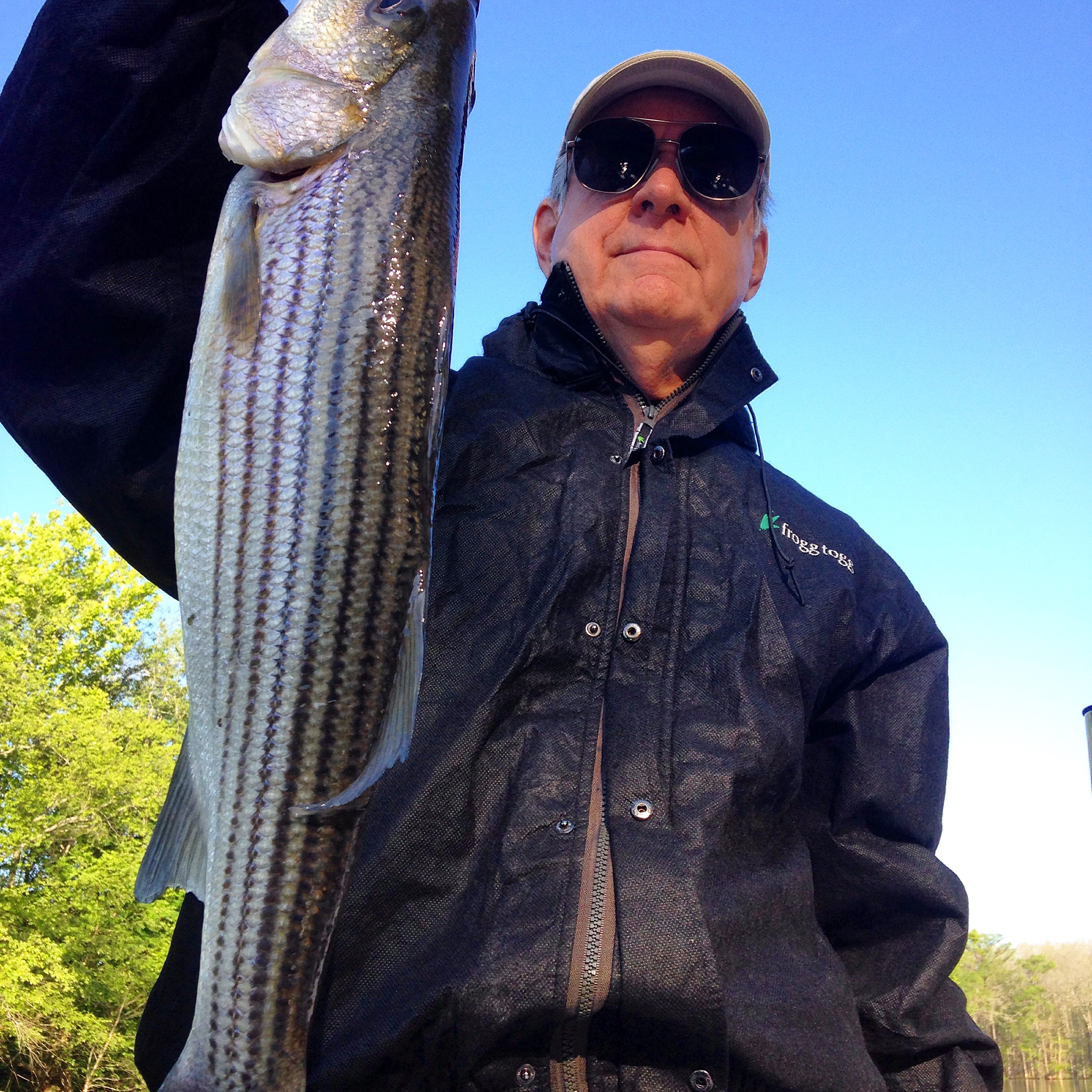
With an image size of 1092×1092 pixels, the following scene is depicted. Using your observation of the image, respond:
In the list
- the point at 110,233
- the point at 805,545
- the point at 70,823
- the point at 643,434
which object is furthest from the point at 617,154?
the point at 70,823

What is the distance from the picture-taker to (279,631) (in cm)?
213

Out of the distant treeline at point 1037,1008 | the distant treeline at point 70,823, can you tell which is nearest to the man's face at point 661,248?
the distant treeline at point 70,823

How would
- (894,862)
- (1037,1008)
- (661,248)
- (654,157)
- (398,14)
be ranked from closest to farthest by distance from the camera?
(398,14)
(894,862)
(661,248)
(654,157)
(1037,1008)

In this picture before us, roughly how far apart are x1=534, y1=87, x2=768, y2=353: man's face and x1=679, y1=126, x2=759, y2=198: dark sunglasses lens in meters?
0.04

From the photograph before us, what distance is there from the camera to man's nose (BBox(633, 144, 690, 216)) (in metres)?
3.77

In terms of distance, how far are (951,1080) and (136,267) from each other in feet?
10.9

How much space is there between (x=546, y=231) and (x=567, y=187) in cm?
26

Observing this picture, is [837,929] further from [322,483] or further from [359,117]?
[359,117]

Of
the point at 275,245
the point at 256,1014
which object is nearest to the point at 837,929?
the point at 256,1014

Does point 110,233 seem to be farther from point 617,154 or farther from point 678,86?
point 678,86

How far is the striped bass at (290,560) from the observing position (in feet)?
6.81

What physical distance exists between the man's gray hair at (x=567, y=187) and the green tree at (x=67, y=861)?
922 inches

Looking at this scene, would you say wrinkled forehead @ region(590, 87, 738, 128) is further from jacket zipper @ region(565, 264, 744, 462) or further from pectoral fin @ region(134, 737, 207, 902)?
pectoral fin @ region(134, 737, 207, 902)

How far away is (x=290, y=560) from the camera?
2141mm
